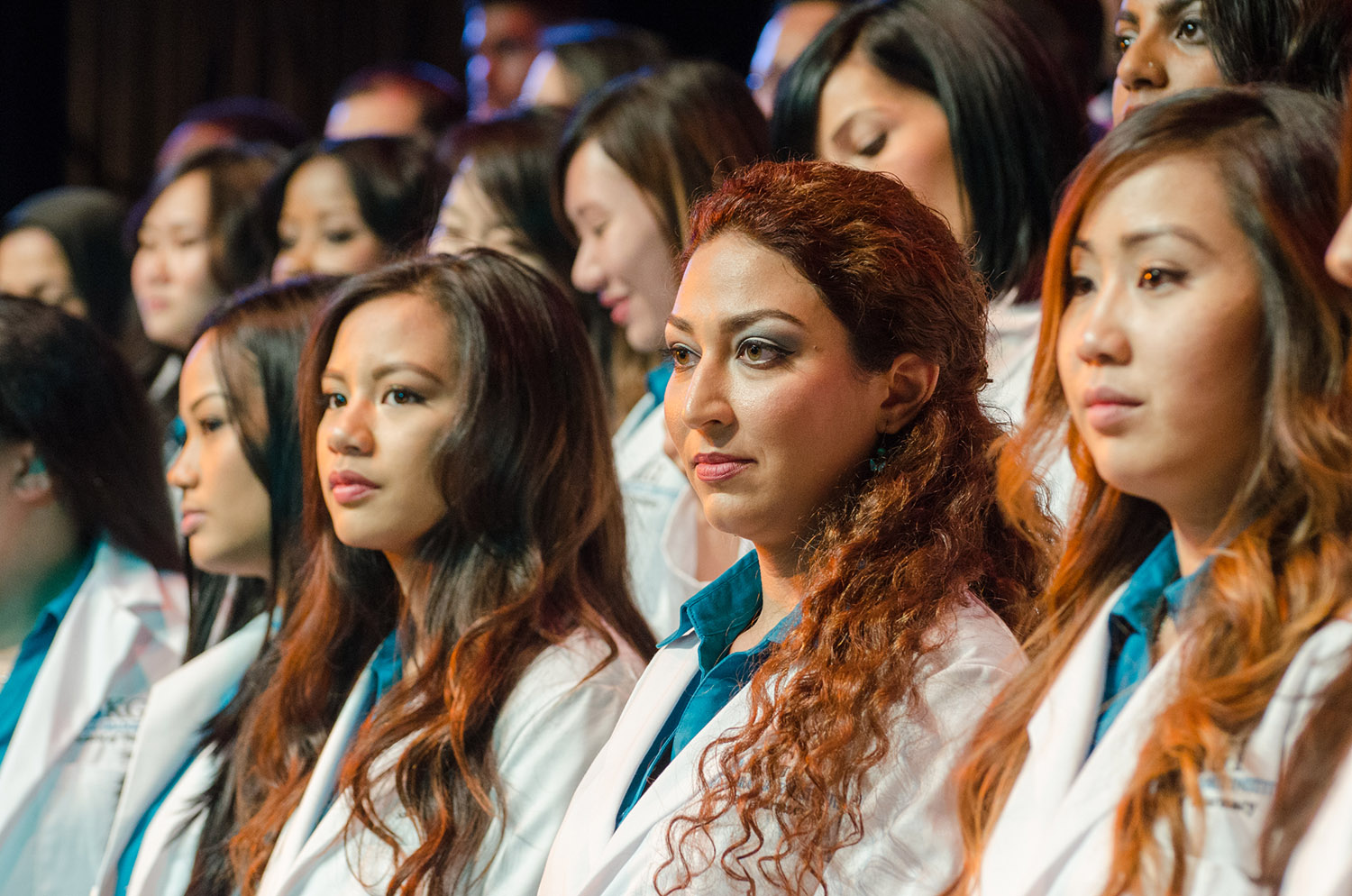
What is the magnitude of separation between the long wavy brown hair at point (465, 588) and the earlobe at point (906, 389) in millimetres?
604

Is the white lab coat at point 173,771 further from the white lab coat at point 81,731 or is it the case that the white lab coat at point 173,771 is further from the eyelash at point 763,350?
the eyelash at point 763,350

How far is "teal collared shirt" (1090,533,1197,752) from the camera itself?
5.10ft

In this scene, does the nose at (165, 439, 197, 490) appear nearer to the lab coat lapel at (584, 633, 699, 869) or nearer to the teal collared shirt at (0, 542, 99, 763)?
the teal collared shirt at (0, 542, 99, 763)

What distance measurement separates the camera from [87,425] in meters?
3.26

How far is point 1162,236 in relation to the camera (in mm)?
1486

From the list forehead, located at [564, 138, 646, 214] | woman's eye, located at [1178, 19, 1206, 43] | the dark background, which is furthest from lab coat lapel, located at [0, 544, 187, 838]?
the dark background

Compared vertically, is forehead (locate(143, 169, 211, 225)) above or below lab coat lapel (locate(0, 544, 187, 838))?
above

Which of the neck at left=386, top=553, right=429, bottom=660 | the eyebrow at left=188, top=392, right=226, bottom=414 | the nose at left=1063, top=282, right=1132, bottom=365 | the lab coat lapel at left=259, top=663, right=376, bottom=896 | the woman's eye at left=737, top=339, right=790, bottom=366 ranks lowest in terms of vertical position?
the lab coat lapel at left=259, top=663, right=376, bottom=896

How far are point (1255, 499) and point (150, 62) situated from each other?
548 centimetres

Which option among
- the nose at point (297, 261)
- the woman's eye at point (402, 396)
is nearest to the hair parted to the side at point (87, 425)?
A: the nose at point (297, 261)

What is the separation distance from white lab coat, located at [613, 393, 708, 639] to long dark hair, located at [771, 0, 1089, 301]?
2.43 feet

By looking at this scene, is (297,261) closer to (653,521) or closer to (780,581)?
(653,521)

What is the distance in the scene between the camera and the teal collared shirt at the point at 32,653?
3.06 metres

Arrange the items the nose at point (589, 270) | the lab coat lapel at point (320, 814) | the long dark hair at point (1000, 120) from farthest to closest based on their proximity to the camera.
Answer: the nose at point (589, 270) → the long dark hair at point (1000, 120) → the lab coat lapel at point (320, 814)
